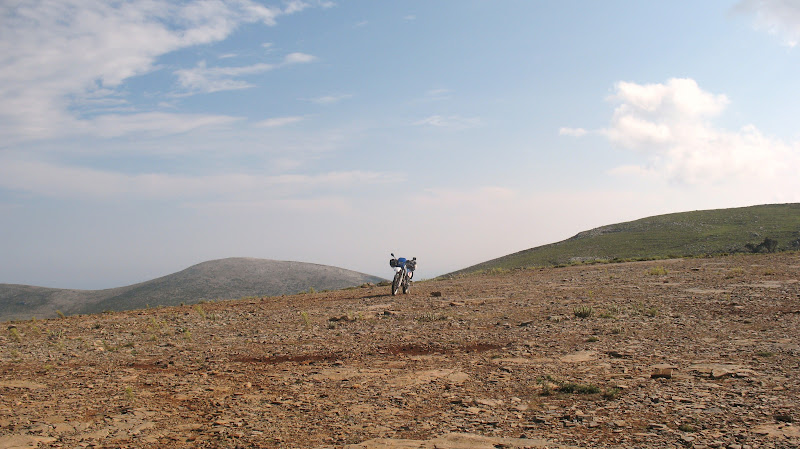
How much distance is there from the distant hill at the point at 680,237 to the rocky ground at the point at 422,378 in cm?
3513

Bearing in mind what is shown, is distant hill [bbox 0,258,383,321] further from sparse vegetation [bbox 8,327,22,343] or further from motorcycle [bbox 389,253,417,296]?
sparse vegetation [bbox 8,327,22,343]

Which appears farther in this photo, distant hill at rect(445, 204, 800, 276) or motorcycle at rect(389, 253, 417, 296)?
distant hill at rect(445, 204, 800, 276)

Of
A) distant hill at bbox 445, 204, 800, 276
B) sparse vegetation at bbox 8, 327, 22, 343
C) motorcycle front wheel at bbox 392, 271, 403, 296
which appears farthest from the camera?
distant hill at bbox 445, 204, 800, 276

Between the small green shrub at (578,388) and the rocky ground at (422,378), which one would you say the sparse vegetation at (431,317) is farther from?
the small green shrub at (578,388)

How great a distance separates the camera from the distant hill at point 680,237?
5194cm

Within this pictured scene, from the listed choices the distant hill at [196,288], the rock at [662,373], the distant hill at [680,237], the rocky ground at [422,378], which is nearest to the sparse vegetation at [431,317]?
the rocky ground at [422,378]

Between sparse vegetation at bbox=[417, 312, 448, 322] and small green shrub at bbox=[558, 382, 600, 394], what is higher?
sparse vegetation at bbox=[417, 312, 448, 322]

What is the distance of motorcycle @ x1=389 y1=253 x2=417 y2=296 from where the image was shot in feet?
72.3

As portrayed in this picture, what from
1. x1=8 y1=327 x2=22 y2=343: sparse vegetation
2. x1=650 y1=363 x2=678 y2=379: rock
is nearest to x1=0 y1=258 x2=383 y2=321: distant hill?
x1=8 y1=327 x2=22 y2=343: sparse vegetation

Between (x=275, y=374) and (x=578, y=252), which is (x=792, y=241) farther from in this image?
(x=275, y=374)

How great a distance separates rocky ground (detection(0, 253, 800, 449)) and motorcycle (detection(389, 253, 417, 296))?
19.6ft

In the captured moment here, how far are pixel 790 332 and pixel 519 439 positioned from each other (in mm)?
8194

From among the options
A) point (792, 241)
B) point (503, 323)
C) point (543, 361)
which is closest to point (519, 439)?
point (543, 361)

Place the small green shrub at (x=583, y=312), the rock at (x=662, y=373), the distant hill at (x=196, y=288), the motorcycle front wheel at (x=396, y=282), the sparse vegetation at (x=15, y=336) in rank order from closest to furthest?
1. the rock at (x=662, y=373)
2. the sparse vegetation at (x=15, y=336)
3. the small green shrub at (x=583, y=312)
4. the motorcycle front wheel at (x=396, y=282)
5. the distant hill at (x=196, y=288)
